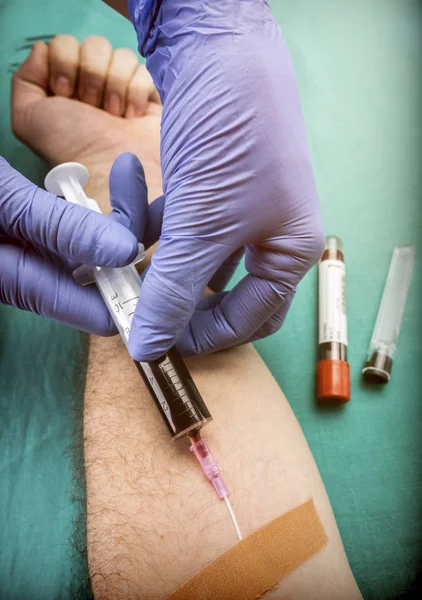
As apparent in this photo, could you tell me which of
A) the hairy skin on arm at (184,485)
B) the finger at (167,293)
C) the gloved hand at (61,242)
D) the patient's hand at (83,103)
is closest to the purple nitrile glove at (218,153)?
the finger at (167,293)

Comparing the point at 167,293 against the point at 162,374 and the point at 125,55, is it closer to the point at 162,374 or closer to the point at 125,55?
the point at 162,374

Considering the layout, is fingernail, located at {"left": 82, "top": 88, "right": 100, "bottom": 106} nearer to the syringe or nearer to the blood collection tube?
the syringe

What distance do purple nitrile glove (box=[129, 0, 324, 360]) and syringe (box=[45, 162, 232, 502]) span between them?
0.05m

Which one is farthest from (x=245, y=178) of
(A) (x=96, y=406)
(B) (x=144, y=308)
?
(A) (x=96, y=406)

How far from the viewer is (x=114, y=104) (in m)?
1.60

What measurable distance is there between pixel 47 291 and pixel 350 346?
0.88 metres

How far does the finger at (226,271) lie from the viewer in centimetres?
128

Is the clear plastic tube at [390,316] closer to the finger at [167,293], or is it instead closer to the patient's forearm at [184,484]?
the patient's forearm at [184,484]

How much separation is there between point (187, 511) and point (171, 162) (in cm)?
73

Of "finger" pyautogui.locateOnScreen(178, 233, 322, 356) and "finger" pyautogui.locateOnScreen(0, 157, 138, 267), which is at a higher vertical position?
"finger" pyautogui.locateOnScreen(0, 157, 138, 267)

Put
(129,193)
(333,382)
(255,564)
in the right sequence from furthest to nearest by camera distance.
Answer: (333,382) → (129,193) → (255,564)

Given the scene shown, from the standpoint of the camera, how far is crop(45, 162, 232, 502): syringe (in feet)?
2.97

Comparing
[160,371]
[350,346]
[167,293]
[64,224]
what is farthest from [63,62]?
[350,346]

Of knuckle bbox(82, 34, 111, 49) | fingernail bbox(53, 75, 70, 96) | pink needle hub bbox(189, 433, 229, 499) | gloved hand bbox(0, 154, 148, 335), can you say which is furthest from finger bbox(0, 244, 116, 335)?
knuckle bbox(82, 34, 111, 49)
